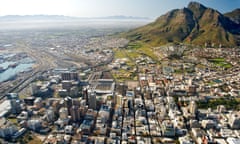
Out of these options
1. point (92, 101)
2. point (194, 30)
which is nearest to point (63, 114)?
point (92, 101)

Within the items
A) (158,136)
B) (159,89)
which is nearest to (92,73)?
(159,89)

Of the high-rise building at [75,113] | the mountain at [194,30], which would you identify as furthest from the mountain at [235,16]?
the high-rise building at [75,113]

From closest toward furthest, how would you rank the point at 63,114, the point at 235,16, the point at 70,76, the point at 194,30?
the point at 63,114
the point at 70,76
the point at 194,30
the point at 235,16

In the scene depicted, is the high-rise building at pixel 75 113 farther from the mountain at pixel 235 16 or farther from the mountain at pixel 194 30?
the mountain at pixel 235 16

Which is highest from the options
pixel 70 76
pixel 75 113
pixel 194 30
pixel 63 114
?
pixel 194 30

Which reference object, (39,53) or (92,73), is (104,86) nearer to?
(92,73)

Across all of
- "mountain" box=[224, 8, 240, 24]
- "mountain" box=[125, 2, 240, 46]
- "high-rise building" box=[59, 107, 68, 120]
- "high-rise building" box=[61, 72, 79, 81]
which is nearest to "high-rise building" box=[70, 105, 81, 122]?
"high-rise building" box=[59, 107, 68, 120]

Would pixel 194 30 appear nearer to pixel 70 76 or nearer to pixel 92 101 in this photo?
pixel 70 76

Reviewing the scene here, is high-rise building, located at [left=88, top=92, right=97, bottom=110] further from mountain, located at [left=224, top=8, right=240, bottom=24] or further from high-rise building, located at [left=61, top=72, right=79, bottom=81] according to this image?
mountain, located at [left=224, top=8, right=240, bottom=24]

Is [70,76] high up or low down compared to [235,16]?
down
